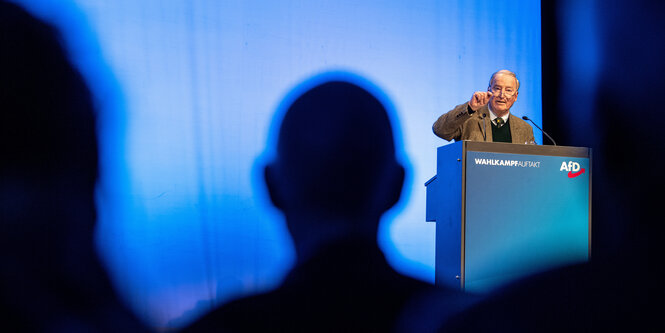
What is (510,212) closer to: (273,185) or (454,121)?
(454,121)

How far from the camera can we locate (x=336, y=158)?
268cm

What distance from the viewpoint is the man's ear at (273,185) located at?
2.54 m

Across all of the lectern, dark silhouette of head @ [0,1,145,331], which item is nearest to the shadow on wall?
dark silhouette of head @ [0,1,145,331]

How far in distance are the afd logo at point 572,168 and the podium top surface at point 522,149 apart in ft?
0.11

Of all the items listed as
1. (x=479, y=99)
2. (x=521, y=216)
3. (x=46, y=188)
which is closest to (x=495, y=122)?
(x=479, y=99)

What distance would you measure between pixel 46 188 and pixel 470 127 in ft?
7.33

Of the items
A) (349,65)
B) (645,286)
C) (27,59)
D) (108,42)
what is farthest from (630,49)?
(27,59)

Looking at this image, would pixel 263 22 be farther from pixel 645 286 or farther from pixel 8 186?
pixel 645 286

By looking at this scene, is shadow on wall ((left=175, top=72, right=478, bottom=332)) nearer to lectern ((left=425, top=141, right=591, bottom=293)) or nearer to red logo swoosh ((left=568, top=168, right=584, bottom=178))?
lectern ((left=425, top=141, right=591, bottom=293))

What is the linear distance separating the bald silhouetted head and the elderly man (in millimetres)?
722

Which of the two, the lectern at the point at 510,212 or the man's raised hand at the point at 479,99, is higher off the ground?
the man's raised hand at the point at 479,99

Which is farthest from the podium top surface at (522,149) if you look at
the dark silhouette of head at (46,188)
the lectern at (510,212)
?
the dark silhouette of head at (46,188)

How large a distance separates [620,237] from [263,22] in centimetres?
248

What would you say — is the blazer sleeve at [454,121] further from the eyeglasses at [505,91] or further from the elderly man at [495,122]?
the eyeglasses at [505,91]
